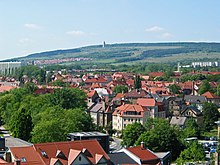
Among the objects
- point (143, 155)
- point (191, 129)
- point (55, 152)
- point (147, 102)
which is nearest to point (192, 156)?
point (143, 155)

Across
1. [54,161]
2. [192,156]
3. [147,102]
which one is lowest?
[192,156]

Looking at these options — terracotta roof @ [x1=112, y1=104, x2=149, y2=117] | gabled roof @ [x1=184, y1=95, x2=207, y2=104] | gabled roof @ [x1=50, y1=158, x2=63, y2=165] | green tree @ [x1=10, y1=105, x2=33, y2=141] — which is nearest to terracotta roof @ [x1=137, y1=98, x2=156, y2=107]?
terracotta roof @ [x1=112, y1=104, x2=149, y2=117]

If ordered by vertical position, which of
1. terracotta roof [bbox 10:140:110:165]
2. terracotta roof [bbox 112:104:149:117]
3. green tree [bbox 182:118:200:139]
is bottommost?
green tree [bbox 182:118:200:139]

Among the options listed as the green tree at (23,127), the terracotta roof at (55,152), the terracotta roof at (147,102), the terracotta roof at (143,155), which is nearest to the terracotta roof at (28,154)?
the terracotta roof at (55,152)

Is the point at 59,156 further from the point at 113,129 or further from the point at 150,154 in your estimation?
the point at 113,129

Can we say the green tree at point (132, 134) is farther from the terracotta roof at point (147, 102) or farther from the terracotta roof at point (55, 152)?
the terracotta roof at point (147, 102)

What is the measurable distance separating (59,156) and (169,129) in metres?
18.4

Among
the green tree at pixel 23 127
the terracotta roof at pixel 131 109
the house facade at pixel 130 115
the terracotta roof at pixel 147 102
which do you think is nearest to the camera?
the green tree at pixel 23 127

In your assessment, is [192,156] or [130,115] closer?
[192,156]

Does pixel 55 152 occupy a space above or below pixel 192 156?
above

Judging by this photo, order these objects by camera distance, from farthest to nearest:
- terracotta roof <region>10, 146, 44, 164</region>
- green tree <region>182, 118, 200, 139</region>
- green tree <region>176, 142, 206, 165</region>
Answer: green tree <region>182, 118, 200, 139</region> < green tree <region>176, 142, 206, 165</region> < terracotta roof <region>10, 146, 44, 164</region>

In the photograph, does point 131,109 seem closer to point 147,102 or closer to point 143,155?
point 147,102

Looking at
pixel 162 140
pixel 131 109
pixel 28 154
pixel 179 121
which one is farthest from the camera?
pixel 131 109

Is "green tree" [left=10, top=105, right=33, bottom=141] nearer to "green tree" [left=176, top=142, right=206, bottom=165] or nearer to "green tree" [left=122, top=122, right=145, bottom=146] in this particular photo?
"green tree" [left=122, top=122, right=145, bottom=146]
